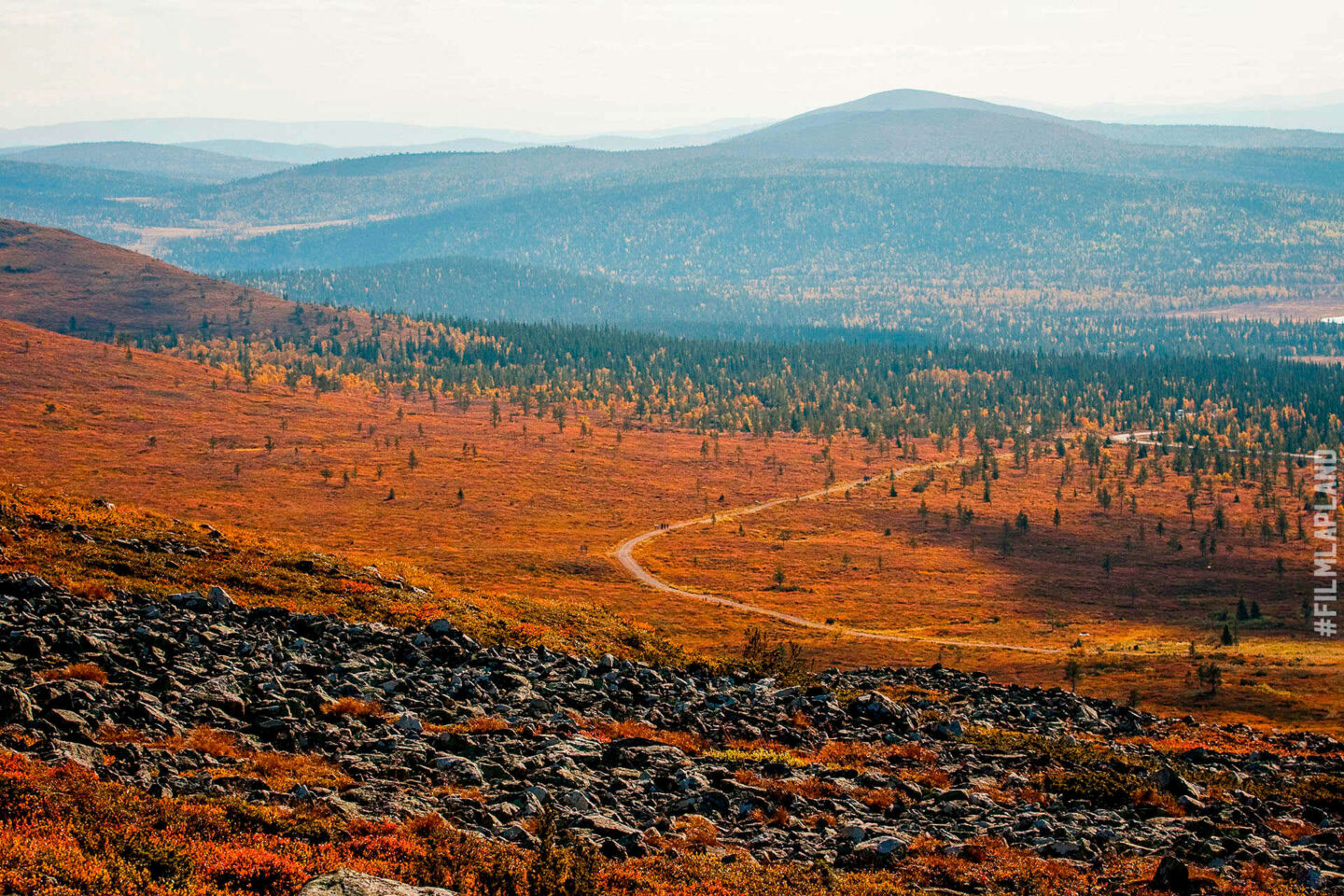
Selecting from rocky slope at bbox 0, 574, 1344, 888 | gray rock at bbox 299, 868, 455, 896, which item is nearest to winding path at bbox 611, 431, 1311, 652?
rocky slope at bbox 0, 574, 1344, 888

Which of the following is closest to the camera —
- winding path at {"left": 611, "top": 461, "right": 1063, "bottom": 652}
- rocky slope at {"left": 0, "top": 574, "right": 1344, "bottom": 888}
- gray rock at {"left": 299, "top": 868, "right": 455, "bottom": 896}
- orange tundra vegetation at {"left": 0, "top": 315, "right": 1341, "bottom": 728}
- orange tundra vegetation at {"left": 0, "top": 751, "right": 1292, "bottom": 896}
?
orange tundra vegetation at {"left": 0, "top": 751, "right": 1292, "bottom": 896}

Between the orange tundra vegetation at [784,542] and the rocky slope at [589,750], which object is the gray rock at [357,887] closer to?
the rocky slope at [589,750]

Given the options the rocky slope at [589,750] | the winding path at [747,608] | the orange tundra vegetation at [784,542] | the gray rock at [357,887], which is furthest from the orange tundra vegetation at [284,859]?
the winding path at [747,608]

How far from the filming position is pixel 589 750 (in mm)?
Answer: 31953

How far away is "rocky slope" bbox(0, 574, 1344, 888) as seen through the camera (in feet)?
84.6

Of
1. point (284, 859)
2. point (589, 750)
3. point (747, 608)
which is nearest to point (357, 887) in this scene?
point (284, 859)

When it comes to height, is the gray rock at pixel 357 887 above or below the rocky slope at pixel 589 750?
above

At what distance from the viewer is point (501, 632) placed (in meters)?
51.7

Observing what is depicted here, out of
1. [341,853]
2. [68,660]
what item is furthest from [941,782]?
[68,660]

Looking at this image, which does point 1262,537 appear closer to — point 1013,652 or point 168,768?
point 1013,652

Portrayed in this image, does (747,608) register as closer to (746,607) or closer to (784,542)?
(746,607)

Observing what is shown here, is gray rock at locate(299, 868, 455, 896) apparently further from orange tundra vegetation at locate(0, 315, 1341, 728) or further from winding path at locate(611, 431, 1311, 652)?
winding path at locate(611, 431, 1311, 652)

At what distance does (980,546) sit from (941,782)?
122 m

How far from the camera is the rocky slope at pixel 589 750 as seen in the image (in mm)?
25781
